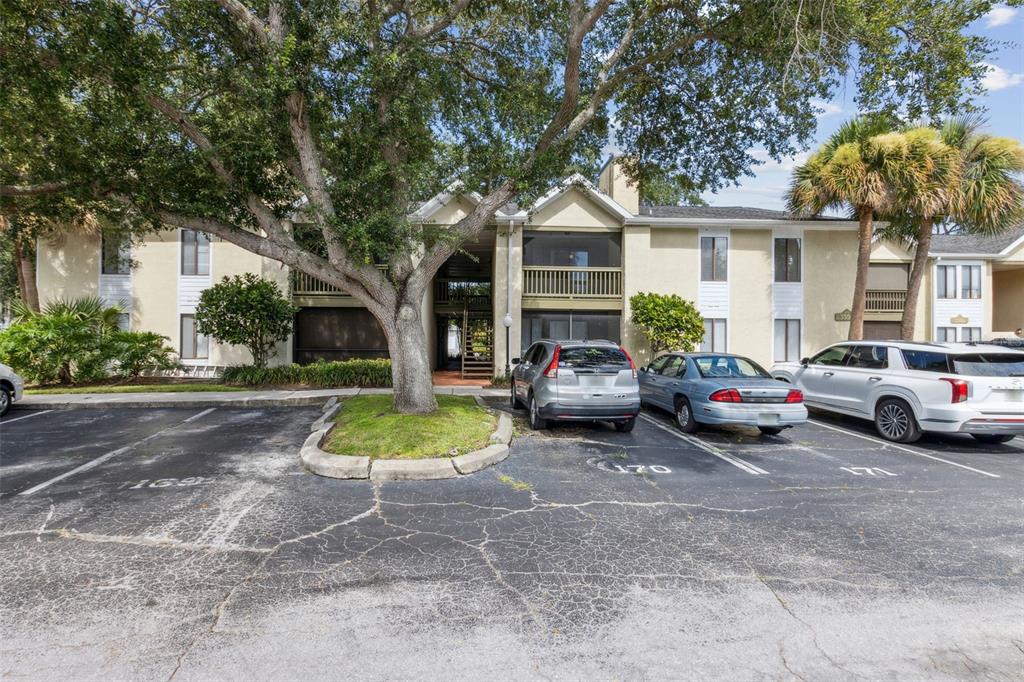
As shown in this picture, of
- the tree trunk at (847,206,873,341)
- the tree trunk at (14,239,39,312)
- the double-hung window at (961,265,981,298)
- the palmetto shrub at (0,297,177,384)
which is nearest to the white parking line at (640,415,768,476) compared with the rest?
the tree trunk at (847,206,873,341)

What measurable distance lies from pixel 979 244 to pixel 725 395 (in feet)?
67.2

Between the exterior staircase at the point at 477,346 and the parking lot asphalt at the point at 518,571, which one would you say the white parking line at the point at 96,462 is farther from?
the exterior staircase at the point at 477,346

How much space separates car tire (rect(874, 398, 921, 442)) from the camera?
27.3 feet

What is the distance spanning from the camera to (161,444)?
8062 mm

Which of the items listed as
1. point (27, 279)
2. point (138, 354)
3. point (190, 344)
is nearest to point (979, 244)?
point (190, 344)

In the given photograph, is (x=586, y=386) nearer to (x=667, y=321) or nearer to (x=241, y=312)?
(x=667, y=321)

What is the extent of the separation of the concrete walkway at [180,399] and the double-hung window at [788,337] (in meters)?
11.1

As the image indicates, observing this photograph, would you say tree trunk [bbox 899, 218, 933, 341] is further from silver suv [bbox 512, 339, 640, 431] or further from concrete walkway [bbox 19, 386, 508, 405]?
concrete walkway [bbox 19, 386, 508, 405]

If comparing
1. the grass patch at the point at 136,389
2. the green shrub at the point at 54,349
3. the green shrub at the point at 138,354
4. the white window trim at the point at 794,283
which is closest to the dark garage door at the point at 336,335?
the grass patch at the point at 136,389

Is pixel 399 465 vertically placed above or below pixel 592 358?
below

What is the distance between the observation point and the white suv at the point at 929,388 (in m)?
7.63

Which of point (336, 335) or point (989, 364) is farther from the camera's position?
point (336, 335)

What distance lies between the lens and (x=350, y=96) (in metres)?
8.76

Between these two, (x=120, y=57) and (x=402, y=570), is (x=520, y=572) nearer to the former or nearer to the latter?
(x=402, y=570)
